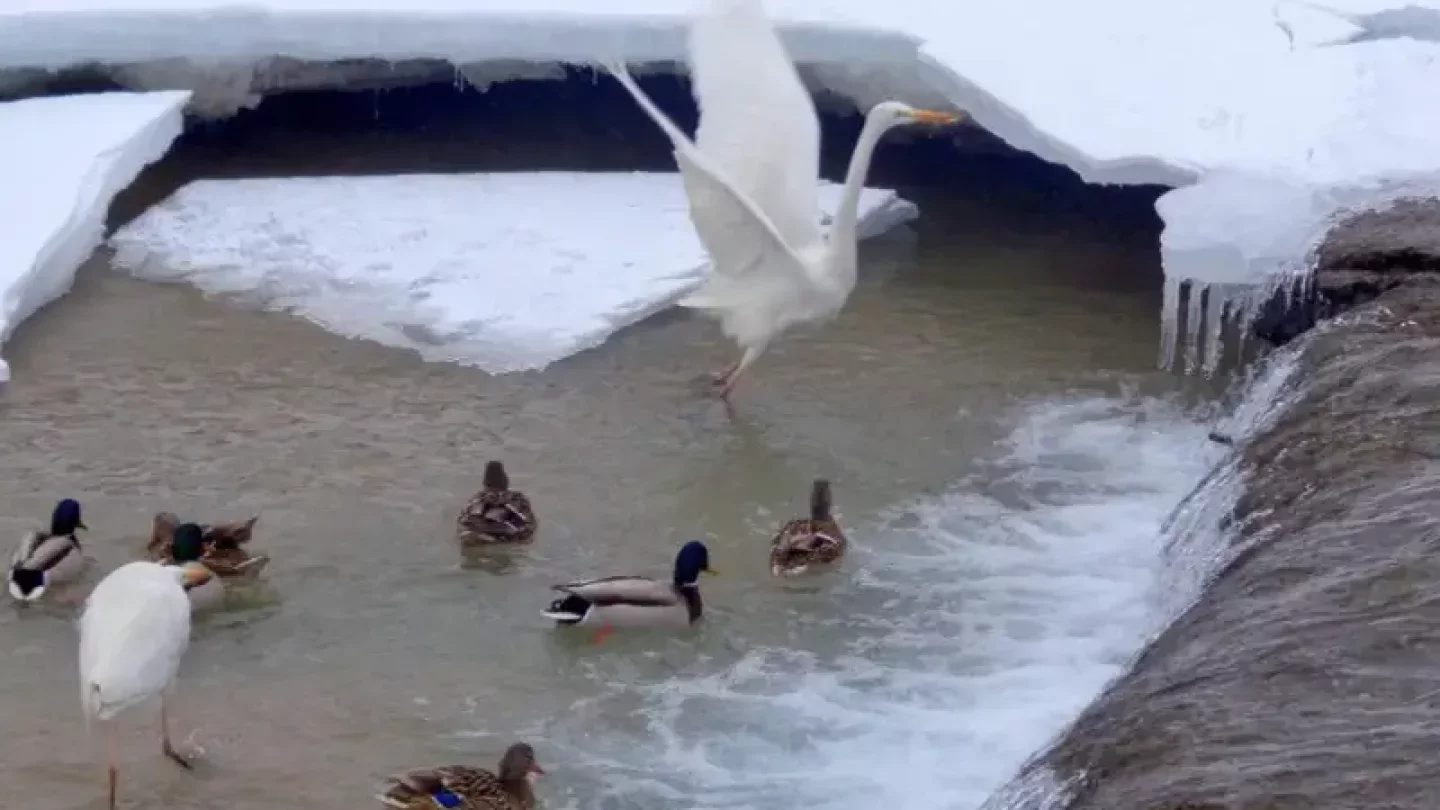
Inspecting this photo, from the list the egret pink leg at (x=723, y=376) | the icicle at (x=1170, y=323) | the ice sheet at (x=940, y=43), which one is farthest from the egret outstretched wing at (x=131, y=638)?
the ice sheet at (x=940, y=43)

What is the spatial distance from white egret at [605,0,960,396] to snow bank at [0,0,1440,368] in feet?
5.41

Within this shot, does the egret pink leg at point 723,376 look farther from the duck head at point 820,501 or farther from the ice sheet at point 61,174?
the ice sheet at point 61,174

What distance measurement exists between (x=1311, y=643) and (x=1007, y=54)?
7.06 m

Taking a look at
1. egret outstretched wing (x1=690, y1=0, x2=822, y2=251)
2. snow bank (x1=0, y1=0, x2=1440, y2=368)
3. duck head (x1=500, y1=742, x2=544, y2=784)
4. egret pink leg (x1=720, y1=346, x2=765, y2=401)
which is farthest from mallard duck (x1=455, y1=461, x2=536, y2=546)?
snow bank (x1=0, y1=0, x2=1440, y2=368)

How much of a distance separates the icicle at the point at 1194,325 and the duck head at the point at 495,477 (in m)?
3.46

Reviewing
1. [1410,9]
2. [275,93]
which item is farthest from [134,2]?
[1410,9]

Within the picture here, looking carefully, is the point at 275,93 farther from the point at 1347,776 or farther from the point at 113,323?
the point at 1347,776

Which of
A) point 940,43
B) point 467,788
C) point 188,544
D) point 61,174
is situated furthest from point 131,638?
point 940,43

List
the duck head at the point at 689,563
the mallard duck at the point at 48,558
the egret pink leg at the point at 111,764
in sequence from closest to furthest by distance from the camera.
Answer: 1. the egret pink leg at the point at 111,764
2. the mallard duck at the point at 48,558
3. the duck head at the point at 689,563

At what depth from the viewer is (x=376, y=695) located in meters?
6.26

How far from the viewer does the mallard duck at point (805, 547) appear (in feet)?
23.3

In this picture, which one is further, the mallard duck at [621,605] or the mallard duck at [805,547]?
the mallard duck at [805,547]

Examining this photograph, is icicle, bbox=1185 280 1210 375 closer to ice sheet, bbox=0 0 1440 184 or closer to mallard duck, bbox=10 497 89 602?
ice sheet, bbox=0 0 1440 184

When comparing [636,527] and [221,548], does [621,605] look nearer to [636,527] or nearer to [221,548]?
[636,527]
